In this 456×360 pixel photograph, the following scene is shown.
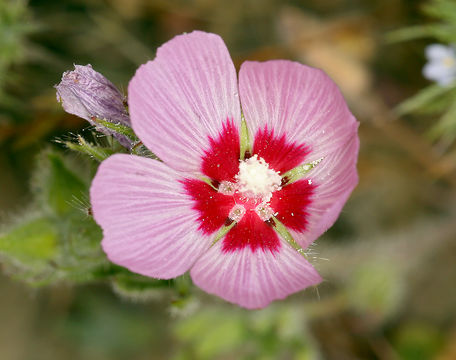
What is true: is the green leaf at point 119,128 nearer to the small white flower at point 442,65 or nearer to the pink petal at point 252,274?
the pink petal at point 252,274

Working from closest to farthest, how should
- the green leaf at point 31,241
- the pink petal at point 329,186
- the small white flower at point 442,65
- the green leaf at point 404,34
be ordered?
1. the pink petal at point 329,186
2. the green leaf at point 31,241
3. the small white flower at point 442,65
4. the green leaf at point 404,34

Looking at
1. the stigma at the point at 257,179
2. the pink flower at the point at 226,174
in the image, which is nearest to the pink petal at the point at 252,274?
the pink flower at the point at 226,174

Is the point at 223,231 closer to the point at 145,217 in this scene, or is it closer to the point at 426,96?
the point at 145,217

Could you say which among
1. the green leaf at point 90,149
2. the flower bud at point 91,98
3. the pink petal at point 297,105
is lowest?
the green leaf at point 90,149

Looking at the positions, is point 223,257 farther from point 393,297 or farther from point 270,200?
point 393,297

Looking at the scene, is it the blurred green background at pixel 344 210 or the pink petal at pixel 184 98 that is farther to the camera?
the blurred green background at pixel 344 210

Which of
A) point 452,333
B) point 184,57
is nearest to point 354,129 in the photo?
point 184,57

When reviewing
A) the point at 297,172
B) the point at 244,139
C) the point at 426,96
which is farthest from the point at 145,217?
the point at 426,96
